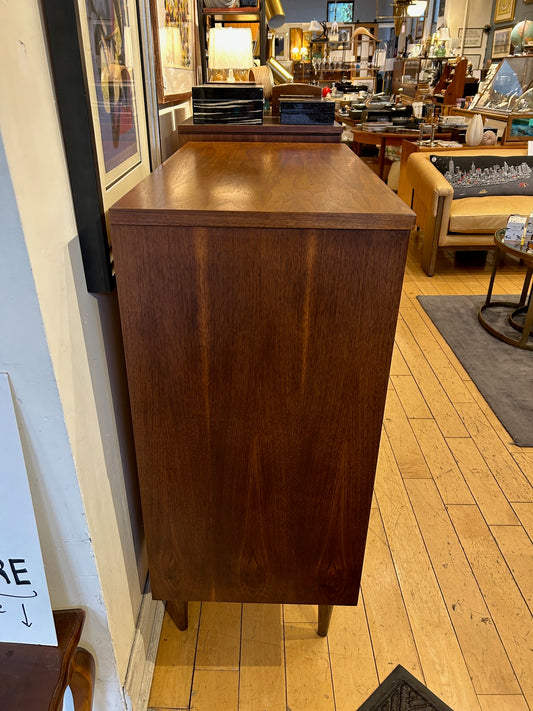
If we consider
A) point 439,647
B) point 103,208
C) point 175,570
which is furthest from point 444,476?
point 103,208

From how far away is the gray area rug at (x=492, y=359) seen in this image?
2.59 meters

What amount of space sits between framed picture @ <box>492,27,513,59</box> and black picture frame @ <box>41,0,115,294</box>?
10.6 meters

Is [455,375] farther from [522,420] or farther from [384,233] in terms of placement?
[384,233]

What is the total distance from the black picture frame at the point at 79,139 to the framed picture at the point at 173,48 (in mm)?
774

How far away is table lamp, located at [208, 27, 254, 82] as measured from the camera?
226cm

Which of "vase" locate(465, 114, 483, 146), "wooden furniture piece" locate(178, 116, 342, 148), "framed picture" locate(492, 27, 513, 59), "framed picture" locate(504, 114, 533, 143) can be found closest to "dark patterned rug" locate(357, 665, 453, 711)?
"wooden furniture piece" locate(178, 116, 342, 148)

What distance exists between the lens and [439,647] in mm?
1542

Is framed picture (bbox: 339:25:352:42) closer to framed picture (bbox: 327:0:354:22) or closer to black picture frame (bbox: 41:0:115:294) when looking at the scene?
framed picture (bbox: 327:0:354:22)

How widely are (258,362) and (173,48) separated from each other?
4.15 ft

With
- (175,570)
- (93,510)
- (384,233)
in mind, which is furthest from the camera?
(175,570)

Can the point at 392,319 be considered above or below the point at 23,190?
below

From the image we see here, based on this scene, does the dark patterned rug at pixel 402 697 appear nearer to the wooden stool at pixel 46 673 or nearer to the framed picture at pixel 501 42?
the wooden stool at pixel 46 673

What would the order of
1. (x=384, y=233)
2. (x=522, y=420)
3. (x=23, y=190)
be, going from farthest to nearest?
(x=522, y=420), (x=384, y=233), (x=23, y=190)

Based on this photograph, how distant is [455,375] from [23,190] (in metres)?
2.60
